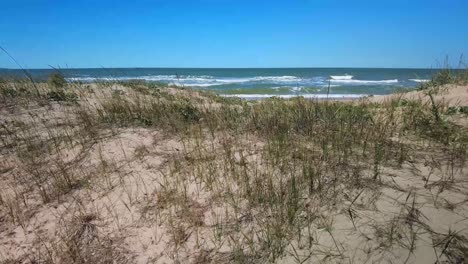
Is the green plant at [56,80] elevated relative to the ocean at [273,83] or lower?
elevated

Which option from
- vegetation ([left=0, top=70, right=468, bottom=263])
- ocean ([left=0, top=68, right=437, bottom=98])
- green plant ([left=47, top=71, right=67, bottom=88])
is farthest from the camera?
ocean ([left=0, top=68, right=437, bottom=98])

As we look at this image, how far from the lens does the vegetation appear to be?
290 centimetres

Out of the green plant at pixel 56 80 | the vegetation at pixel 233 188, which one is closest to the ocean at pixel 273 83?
the green plant at pixel 56 80

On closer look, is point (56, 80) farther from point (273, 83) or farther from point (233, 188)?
point (273, 83)

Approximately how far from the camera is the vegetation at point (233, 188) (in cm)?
290

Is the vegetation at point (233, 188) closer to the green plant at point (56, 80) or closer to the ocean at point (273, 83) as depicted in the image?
the ocean at point (273, 83)

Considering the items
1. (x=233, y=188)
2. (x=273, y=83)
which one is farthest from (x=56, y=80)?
(x=273, y=83)

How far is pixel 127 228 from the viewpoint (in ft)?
10.6

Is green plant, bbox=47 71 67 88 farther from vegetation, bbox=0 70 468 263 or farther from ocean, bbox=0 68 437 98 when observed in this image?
vegetation, bbox=0 70 468 263

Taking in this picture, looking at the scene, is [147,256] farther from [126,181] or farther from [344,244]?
[344,244]

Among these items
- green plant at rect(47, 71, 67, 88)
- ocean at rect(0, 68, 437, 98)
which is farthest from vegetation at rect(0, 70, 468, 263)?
green plant at rect(47, 71, 67, 88)

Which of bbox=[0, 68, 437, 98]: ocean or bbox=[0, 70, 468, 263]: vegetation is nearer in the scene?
bbox=[0, 70, 468, 263]: vegetation

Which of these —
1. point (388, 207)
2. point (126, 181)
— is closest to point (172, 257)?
point (126, 181)

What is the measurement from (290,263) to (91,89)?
634 centimetres
